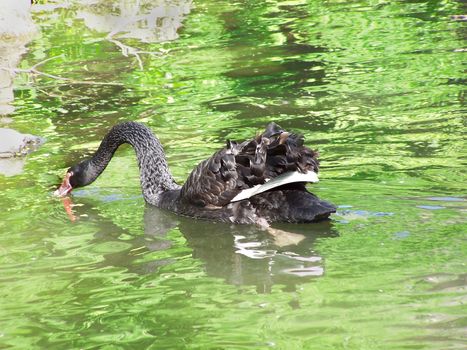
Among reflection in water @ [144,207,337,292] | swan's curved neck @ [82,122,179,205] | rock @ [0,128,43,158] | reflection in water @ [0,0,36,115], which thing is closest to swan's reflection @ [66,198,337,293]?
reflection in water @ [144,207,337,292]

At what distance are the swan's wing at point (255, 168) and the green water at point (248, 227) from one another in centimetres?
28

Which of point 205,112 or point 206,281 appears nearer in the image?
point 206,281

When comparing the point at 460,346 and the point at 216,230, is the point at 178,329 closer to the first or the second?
the point at 460,346

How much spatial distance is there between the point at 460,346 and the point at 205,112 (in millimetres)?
5910

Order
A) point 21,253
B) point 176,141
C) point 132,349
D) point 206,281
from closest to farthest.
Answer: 1. point 132,349
2. point 206,281
3. point 21,253
4. point 176,141

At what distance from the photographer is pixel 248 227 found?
6684mm

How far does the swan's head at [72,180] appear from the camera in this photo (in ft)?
25.9

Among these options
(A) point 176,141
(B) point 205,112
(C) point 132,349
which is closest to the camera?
(C) point 132,349

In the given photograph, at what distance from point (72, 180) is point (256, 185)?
82.0 inches

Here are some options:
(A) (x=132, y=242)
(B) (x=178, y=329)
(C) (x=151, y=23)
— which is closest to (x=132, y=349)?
(B) (x=178, y=329)

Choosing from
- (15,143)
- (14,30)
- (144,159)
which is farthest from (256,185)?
(14,30)

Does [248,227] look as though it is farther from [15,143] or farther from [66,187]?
[15,143]

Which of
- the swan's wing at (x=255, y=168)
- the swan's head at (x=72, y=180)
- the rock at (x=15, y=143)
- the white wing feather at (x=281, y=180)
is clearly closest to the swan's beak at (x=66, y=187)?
the swan's head at (x=72, y=180)

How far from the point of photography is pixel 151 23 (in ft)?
48.3
